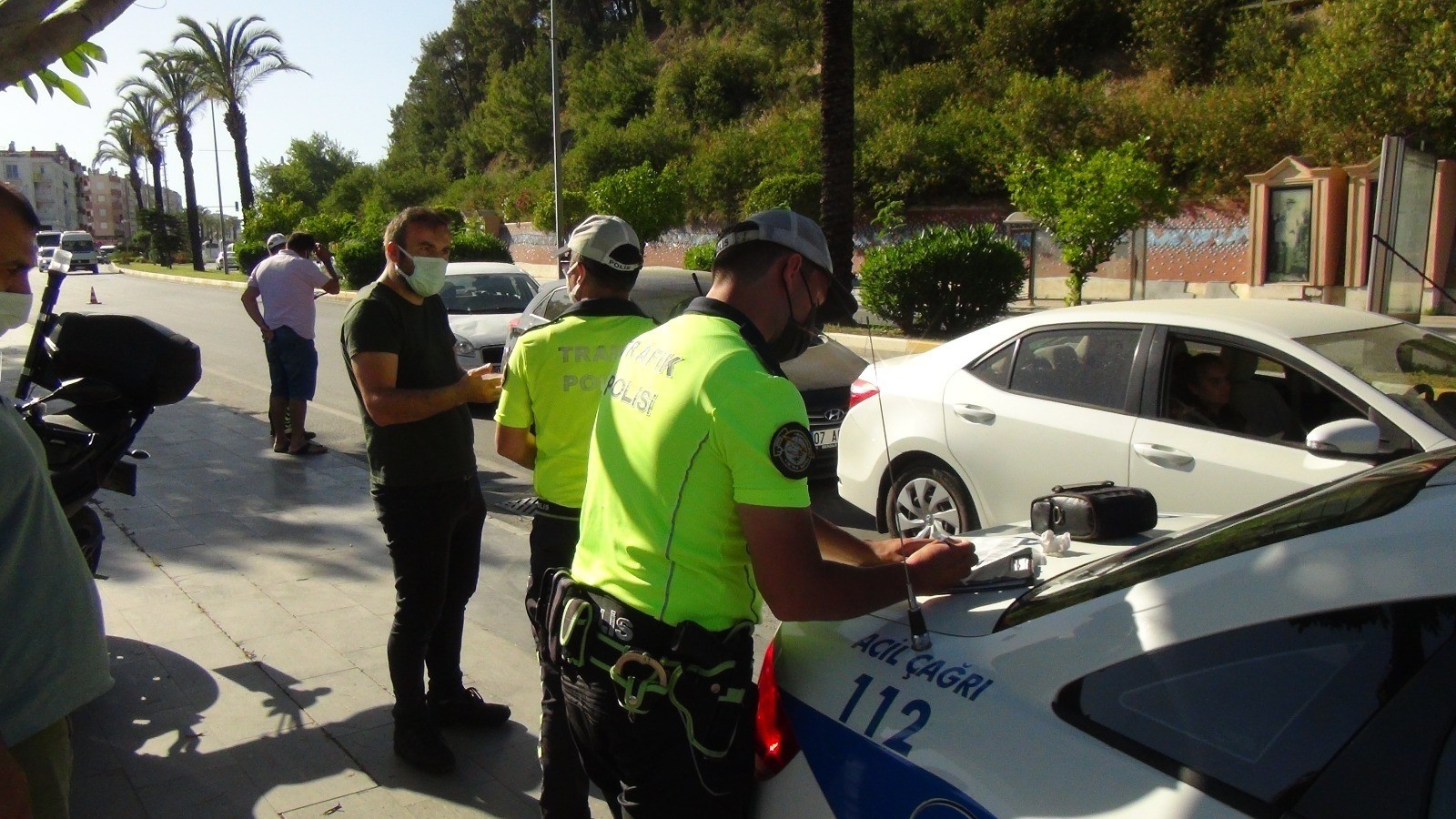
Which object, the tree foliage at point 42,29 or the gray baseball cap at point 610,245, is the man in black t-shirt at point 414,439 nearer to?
the gray baseball cap at point 610,245

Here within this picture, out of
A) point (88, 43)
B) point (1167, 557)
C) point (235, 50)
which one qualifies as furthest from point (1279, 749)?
point (235, 50)

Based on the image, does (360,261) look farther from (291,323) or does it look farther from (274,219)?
(291,323)

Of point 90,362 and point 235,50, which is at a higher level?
point 235,50

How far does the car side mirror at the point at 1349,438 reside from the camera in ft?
12.5

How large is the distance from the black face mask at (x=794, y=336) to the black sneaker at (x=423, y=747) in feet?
6.64

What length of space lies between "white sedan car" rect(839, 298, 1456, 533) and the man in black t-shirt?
147 centimetres

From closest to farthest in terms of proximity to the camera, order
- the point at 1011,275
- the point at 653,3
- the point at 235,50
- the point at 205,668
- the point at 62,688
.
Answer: the point at 62,688, the point at 205,668, the point at 1011,275, the point at 235,50, the point at 653,3

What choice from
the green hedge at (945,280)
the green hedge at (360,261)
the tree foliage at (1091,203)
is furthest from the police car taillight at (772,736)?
the green hedge at (360,261)

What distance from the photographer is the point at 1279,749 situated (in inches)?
63.9

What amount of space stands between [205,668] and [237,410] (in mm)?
7421

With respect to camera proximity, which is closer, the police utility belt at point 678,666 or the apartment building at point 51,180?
the police utility belt at point 678,666

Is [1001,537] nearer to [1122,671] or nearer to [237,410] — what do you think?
[1122,671]

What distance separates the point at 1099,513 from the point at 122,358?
3399 millimetres

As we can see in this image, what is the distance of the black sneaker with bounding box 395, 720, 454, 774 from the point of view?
3.63 meters
